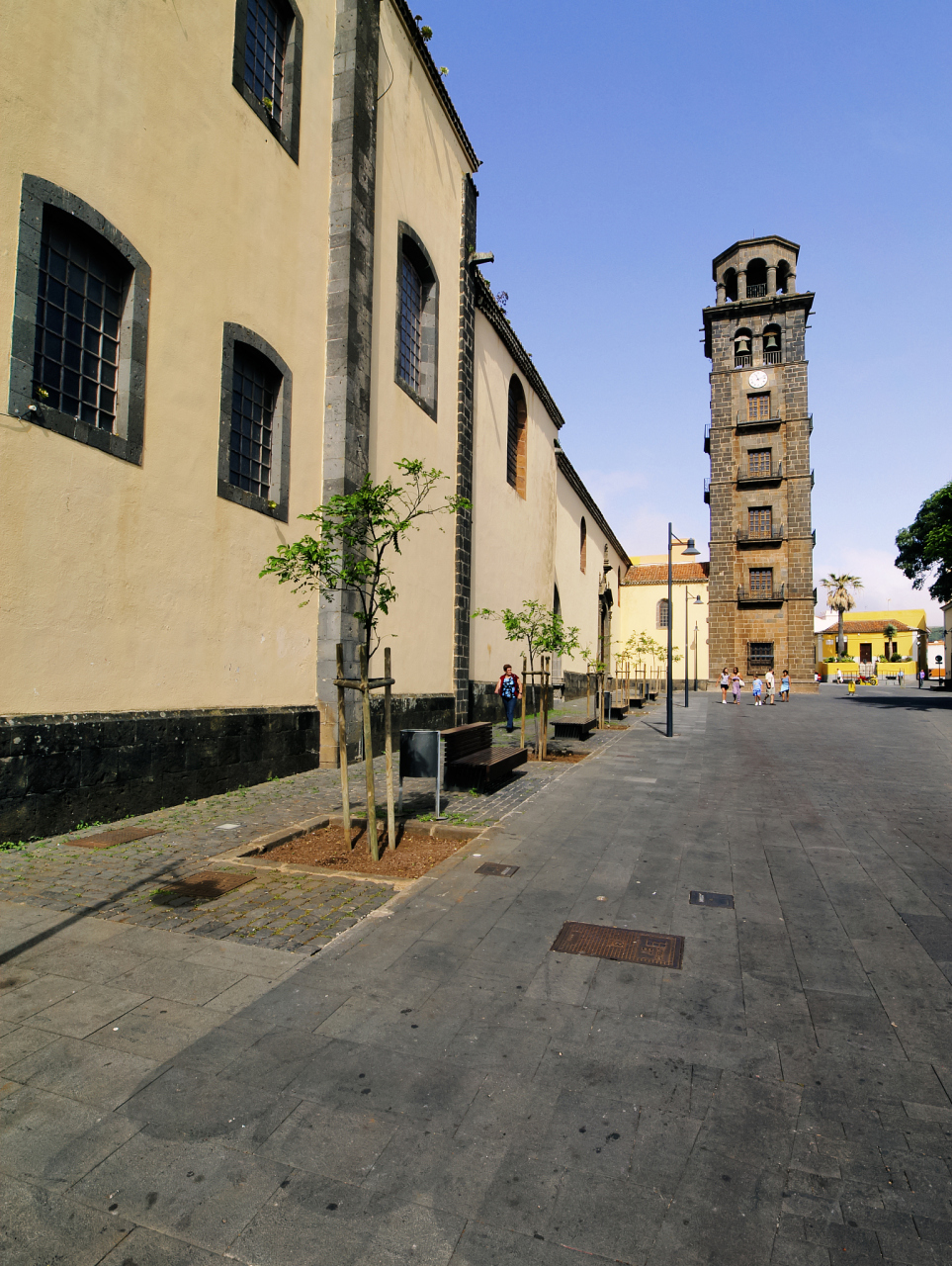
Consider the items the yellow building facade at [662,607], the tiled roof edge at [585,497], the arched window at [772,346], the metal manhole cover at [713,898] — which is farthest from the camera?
the yellow building facade at [662,607]

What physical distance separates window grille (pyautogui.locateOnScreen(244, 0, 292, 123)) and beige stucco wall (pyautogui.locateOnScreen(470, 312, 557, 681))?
8.36 metres

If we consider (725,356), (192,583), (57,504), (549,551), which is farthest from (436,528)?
(725,356)

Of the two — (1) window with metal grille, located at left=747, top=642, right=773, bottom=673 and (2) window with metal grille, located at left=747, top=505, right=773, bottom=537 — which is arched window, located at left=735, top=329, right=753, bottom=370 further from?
(1) window with metal grille, located at left=747, top=642, right=773, bottom=673

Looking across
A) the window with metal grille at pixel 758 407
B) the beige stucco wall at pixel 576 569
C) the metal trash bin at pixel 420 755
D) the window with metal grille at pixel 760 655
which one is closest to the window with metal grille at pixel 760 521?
the window with metal grille at pixel 758 407

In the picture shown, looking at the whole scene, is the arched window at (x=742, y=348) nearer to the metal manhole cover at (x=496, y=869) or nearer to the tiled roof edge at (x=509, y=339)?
the tiled roof edge at (x=509, y=339)

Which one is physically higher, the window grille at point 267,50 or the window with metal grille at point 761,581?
the window grille at point 267,50

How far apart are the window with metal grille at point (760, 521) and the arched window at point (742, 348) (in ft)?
30.6

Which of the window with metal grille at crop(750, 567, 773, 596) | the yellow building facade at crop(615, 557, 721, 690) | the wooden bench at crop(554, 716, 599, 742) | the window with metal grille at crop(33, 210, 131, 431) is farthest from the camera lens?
the yellow building facade at crop(615, 557, 721, 690)

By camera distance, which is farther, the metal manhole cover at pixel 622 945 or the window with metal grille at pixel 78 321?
the window with metal grille at pixel 78 321

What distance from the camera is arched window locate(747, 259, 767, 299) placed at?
45.8 m

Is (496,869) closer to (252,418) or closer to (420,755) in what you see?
(420,755)

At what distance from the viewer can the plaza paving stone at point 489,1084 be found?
2195mm

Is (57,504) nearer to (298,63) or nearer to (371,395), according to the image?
(371,395)

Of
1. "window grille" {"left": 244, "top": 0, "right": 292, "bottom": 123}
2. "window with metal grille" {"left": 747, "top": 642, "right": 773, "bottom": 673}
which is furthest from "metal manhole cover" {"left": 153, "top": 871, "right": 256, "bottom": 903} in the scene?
"window with metal grille" {"left": 747, "top": 642, "right": 773, "bottom": 673}
